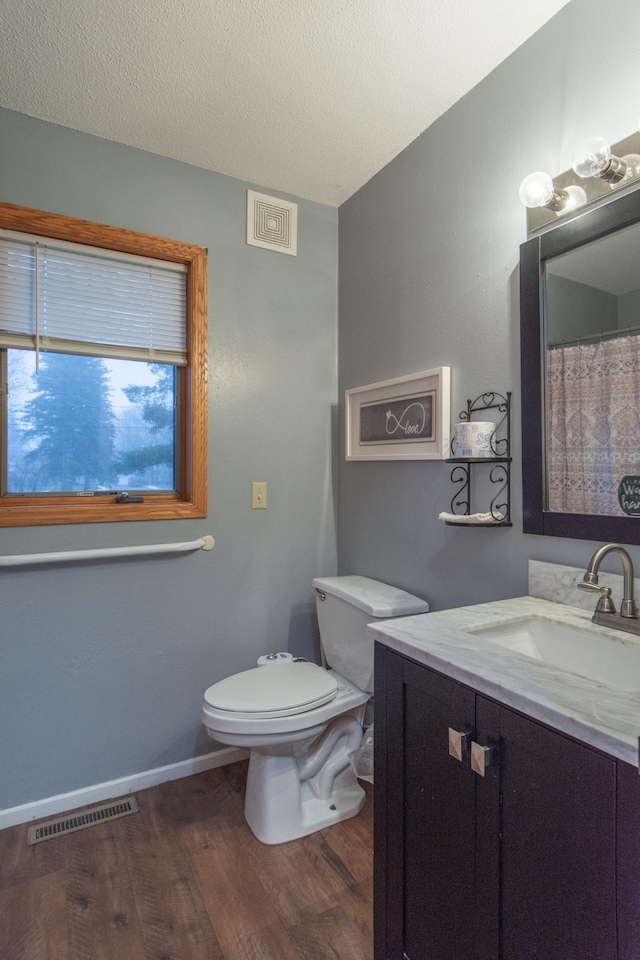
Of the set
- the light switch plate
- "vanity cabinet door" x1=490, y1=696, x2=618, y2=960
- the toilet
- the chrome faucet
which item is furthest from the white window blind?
"vanity cabinet door" x1=490, y1=696, x2=618, y2=960

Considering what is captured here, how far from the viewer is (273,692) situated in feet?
5.30

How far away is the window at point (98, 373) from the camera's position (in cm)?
171

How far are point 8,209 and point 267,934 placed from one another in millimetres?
2207

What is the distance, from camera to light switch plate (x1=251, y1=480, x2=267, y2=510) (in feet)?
6.79

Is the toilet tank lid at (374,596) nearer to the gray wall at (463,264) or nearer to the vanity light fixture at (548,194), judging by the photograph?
the gray wall at (463,264)

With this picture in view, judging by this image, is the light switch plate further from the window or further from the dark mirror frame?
the dark mirror frame

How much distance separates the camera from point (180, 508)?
1.92m

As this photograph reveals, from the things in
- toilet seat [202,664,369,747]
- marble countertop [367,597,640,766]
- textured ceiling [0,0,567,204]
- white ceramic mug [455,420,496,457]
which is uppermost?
textured ceiling [0,0,567,204]

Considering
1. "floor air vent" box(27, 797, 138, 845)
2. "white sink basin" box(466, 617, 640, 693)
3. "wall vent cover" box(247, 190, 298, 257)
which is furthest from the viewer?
"wall vent cover" box(247, 190, 298, 257)

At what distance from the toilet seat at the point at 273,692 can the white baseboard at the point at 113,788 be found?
0.51 metres

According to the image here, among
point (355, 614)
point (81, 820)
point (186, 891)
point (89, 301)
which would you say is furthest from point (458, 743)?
A: point (89, 301)

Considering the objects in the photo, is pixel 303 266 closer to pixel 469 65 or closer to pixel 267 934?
pixel 469 65

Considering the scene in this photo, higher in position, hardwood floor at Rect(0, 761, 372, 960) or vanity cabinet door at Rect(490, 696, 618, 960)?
vanity cabinet door at Rect(490, 696, 618, 960)

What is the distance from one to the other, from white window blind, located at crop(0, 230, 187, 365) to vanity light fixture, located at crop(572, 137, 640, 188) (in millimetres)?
1392
